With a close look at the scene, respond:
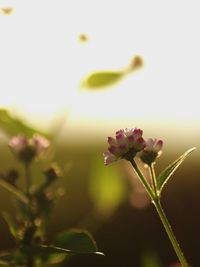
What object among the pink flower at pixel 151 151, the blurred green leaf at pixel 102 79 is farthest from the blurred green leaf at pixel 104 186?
the pink flower at pixel 151 151

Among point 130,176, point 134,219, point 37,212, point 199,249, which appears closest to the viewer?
point 37,212

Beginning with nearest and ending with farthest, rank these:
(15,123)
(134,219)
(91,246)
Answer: (91,246) → (15,123) → (134,219)

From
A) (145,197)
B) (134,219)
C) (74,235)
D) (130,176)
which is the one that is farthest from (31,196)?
(134,219)

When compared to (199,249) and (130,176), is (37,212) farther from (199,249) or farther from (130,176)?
(199,249)

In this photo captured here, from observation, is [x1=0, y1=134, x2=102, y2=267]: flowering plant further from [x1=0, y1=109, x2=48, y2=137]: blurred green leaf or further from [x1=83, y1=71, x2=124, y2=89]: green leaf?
[x1=83, y1=71, x2=124, y2=89]: green leaf

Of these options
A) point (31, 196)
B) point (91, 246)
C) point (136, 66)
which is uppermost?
point (136, 66)

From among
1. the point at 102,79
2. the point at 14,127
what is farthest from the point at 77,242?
the point at 102,79
